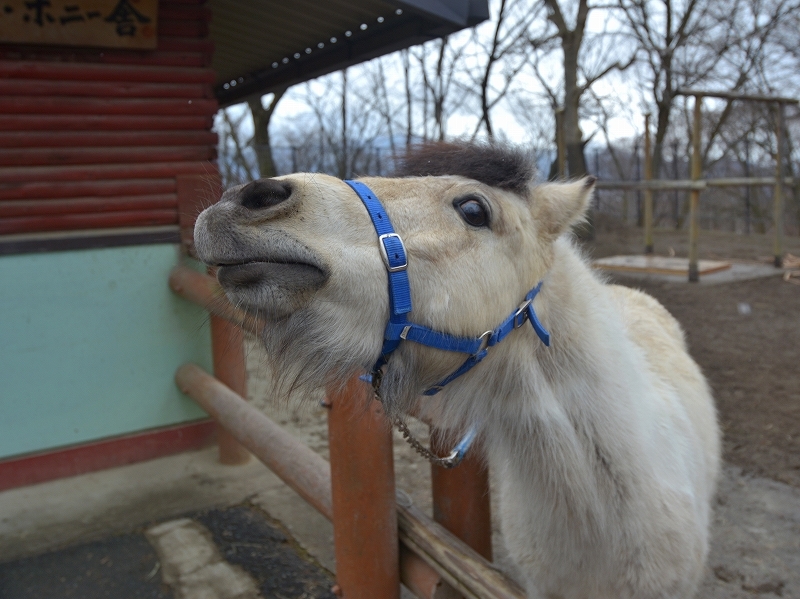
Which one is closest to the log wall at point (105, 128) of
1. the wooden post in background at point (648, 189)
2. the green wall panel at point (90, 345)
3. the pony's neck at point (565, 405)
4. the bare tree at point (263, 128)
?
the green wall panel at point (90, 345)

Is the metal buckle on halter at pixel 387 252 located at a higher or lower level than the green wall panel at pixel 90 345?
higher

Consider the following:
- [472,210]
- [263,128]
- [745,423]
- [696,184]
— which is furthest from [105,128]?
[263,128]

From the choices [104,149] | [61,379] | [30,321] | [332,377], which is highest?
[104,149]

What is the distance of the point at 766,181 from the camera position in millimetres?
9492

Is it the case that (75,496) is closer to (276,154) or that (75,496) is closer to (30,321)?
(30,321)

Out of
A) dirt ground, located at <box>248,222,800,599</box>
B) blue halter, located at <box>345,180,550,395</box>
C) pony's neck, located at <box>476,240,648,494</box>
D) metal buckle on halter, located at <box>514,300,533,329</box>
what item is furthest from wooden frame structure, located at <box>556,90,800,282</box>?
blue halter, located at <box>345,180,550,395</box>

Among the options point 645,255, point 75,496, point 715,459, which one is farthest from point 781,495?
point 645,255

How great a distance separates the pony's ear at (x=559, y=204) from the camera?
5.99 ft

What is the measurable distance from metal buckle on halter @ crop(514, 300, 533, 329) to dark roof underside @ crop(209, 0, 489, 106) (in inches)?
97.7

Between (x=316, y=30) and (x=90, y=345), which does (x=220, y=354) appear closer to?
(x=90, y=345)

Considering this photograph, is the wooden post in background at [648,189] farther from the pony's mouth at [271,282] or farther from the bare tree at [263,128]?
the pony's mouth at [271,282]

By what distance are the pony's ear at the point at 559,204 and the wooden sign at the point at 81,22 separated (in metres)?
3.68

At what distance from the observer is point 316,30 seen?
5363 millimetres

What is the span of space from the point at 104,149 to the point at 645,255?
9.21 metres
